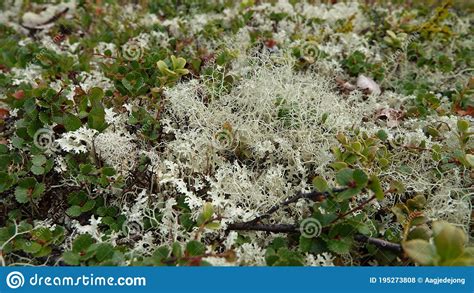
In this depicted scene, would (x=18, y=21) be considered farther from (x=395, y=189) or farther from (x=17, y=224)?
(x=395, y=189)

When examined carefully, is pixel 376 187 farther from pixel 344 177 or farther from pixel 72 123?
pixel 72 123

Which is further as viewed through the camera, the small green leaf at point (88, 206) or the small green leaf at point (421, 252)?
→ the small green leaf at point (88, 206)

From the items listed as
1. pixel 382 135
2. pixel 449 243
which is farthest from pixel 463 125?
pixel 449 243

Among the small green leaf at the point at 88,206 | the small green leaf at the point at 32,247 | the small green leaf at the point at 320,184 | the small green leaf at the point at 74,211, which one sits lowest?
the small green leaf at the point at 74,211

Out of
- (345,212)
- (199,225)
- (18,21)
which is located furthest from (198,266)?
Answer: (18,21)

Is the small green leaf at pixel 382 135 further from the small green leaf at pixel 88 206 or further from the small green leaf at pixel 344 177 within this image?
the small green leaf at pixel 88 206

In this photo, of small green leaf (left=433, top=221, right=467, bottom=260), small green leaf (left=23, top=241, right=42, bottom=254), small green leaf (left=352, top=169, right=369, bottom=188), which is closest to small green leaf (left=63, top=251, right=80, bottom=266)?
small green leaf (left=23, top=241, right=42, bottom=254)

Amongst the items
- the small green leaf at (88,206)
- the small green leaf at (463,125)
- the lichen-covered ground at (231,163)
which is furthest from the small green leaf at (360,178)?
the small green leaf at (88,206)

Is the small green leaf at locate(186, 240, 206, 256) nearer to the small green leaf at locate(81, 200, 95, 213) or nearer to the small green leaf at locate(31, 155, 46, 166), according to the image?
the small green leaf at locate(81, 200, 95, 213)
